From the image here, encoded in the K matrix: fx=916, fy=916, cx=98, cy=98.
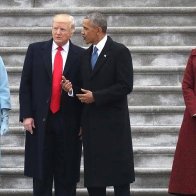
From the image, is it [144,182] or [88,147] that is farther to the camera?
[144,182]

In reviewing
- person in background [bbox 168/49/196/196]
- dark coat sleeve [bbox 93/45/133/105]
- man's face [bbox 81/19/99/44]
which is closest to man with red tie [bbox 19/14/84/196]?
man's face [bbox 81/19/99/44]

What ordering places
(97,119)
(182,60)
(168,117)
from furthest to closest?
(182,60) < (168,117) < (97,119)

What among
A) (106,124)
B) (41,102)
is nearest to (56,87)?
(41,102)

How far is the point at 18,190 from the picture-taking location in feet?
29.5

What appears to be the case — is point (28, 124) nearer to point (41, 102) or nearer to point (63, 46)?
point (41, 102)

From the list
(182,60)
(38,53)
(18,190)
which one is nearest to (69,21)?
(38,53)

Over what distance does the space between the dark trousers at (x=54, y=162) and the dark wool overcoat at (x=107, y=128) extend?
22 centimetres

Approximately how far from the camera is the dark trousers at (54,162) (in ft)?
25.8

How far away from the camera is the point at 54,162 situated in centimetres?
795

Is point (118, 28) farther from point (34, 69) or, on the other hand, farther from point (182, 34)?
point (34, 69)

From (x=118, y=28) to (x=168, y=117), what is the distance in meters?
1.46

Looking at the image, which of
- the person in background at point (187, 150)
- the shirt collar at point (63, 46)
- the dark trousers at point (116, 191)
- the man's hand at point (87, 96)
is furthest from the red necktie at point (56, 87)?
the person in background at point (187, 150)

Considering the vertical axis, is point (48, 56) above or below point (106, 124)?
above

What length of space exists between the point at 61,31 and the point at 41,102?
63 centimetres
